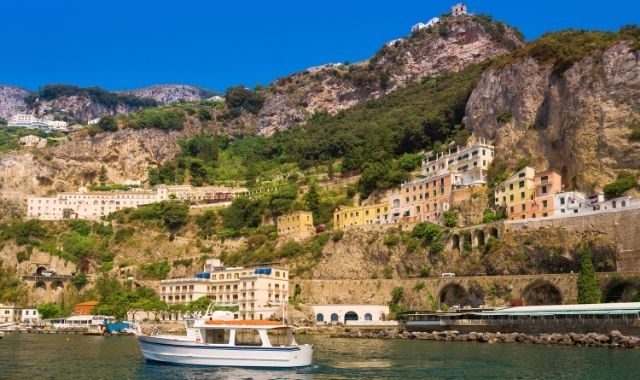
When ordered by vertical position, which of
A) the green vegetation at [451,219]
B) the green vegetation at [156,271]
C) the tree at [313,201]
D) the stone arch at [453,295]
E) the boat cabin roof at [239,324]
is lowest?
the boat cabin roof at [239,324]

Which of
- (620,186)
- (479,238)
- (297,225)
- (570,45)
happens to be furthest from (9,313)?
(570,45)

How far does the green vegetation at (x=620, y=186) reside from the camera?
63719 millimetres

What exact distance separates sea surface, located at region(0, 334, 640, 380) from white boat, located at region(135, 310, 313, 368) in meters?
0.54

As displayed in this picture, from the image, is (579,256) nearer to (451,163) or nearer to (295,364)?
(451,163)

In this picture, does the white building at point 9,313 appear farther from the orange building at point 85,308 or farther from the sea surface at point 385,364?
the sea surface at point 385,364

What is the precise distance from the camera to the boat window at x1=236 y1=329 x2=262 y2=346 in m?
35.9

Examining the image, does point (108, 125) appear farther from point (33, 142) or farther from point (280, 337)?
point (280, 337)

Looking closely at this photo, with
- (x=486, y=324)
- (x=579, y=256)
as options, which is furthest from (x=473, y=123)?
(x=486, y=324)

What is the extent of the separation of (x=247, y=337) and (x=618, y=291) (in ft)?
116

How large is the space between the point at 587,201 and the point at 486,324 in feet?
54.1

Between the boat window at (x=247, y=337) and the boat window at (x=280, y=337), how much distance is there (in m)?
0.67

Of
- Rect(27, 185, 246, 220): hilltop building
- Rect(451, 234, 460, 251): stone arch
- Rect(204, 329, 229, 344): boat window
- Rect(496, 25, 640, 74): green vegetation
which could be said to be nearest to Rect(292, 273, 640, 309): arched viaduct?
Rect(451, 234, 460, 251): stone arch

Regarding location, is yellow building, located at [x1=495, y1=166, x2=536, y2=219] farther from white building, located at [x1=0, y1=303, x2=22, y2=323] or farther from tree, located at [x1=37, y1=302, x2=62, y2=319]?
white building, located at [x1=0, y1=303, x2=22, y2=323]

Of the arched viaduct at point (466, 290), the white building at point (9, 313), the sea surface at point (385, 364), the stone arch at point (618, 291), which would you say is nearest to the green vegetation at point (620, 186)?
the arched viaduct at point (466, 290)
